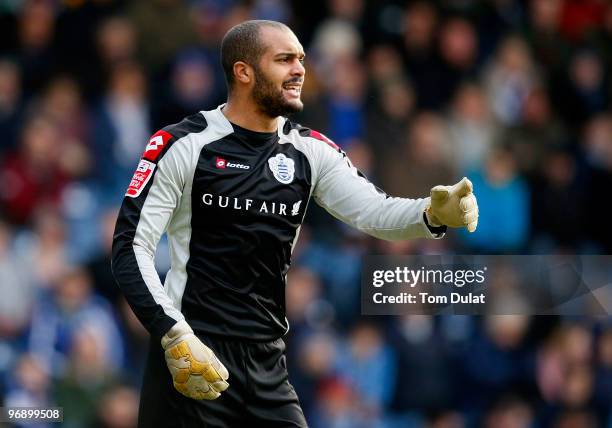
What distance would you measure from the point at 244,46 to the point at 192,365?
132cm

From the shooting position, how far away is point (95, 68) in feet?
33.7

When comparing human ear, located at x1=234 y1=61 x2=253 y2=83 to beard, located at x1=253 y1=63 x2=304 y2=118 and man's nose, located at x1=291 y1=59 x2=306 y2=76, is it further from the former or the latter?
man's nose, located at x1=291 y1=59 x2=306 y2=76

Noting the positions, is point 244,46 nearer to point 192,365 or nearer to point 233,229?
point 233,229

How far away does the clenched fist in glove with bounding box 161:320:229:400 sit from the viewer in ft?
14.7

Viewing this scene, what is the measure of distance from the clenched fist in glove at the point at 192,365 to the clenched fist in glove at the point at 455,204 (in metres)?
0.99

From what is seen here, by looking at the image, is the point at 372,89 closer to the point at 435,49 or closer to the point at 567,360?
the point at 435,49

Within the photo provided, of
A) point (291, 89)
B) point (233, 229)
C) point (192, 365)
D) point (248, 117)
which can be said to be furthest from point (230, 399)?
point (291, 89)

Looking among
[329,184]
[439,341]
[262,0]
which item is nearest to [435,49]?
[262,0]

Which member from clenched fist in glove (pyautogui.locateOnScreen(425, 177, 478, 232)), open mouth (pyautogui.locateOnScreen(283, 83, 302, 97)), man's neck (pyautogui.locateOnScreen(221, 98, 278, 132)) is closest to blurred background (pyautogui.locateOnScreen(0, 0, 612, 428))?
man's neck (pyautogui.locateOnScreen(221, 98, 278, 132))

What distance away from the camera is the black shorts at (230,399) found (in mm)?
4715

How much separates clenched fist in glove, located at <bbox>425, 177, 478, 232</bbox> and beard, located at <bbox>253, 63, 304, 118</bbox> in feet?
2.25

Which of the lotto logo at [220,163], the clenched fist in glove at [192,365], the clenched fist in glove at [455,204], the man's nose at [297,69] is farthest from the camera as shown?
the man's nose at [297,69]

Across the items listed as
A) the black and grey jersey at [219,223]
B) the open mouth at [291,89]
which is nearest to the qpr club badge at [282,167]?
the black and grey jersey at [219,223]

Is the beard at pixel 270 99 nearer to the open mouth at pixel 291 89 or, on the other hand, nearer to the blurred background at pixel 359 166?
the open mouth at pixel 291 89
